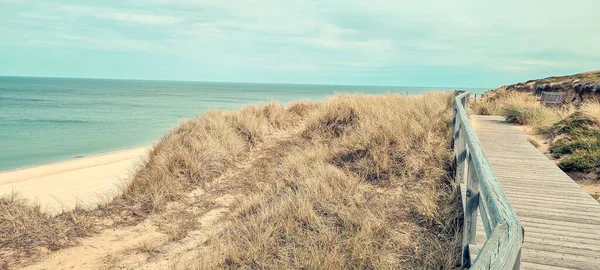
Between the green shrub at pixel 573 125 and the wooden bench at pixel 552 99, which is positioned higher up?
the wooden bench at pixel 552 99

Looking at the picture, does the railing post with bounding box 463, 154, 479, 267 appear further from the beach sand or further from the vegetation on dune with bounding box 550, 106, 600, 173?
the beach sand

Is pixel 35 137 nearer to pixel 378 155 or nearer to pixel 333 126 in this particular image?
pixel 333 126

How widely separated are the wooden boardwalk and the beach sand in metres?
7.71

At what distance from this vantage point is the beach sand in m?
9.85

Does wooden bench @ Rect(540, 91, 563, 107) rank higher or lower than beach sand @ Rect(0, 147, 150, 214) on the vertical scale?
higher

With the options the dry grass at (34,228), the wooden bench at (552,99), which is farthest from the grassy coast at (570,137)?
the dry grass at (34,228)

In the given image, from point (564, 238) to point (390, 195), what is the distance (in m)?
2.93

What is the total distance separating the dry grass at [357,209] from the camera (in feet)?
15.7

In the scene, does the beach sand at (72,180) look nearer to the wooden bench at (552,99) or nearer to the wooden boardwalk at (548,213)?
the wooden boardwalk at (548,213)

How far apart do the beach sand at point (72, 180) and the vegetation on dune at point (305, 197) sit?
1.33m

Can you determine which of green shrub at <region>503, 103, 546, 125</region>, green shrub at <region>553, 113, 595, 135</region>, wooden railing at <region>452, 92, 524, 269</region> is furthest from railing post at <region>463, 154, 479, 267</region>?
green shrub at <region>503, 103, 546, 125</region>

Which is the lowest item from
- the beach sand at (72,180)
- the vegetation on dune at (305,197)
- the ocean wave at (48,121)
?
the beach sand at (72,180)

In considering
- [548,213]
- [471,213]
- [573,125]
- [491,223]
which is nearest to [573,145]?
[573,125]

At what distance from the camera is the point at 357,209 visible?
19.7 feet
